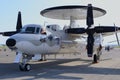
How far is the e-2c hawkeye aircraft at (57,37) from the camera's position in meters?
18.2

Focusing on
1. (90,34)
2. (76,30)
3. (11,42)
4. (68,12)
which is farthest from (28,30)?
(68,12)

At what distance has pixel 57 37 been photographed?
2220cm

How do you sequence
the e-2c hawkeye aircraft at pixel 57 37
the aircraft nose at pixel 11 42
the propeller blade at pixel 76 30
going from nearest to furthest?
the aircraft nose at pixel 11 42 < the e-2c hawkeye aircraft at pixel 57 37 < the propeller blade at pixel 76 30

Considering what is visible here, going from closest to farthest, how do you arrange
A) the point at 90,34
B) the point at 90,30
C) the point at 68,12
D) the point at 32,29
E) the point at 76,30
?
the point at 32,29 → the point at 90,34 → the point at 90,30 → the point at 76,30 → the point at 68,12

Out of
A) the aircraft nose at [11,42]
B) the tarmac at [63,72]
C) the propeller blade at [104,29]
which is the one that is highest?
the propeller blade at [104,29]

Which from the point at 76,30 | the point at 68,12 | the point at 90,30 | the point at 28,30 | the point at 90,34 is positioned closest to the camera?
the point at 28,30

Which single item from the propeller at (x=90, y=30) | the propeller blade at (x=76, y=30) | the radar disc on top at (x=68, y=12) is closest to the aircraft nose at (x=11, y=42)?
the propeller at (x=90, y=30)

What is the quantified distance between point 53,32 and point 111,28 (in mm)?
4920

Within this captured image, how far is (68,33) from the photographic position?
81.1 ft

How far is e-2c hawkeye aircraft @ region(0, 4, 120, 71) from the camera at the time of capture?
59.7 feet

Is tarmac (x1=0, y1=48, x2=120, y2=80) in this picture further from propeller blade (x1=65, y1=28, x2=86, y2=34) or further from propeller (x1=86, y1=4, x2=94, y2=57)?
propeller blade (x1=65, y1=28, x2=86, y2=34)

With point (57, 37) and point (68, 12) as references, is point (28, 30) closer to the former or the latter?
point (57, 37)

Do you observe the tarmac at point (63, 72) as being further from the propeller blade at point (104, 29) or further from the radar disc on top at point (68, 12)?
the radar disc on top at point (68, 12)

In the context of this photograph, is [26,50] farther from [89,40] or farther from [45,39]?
[89,40]
